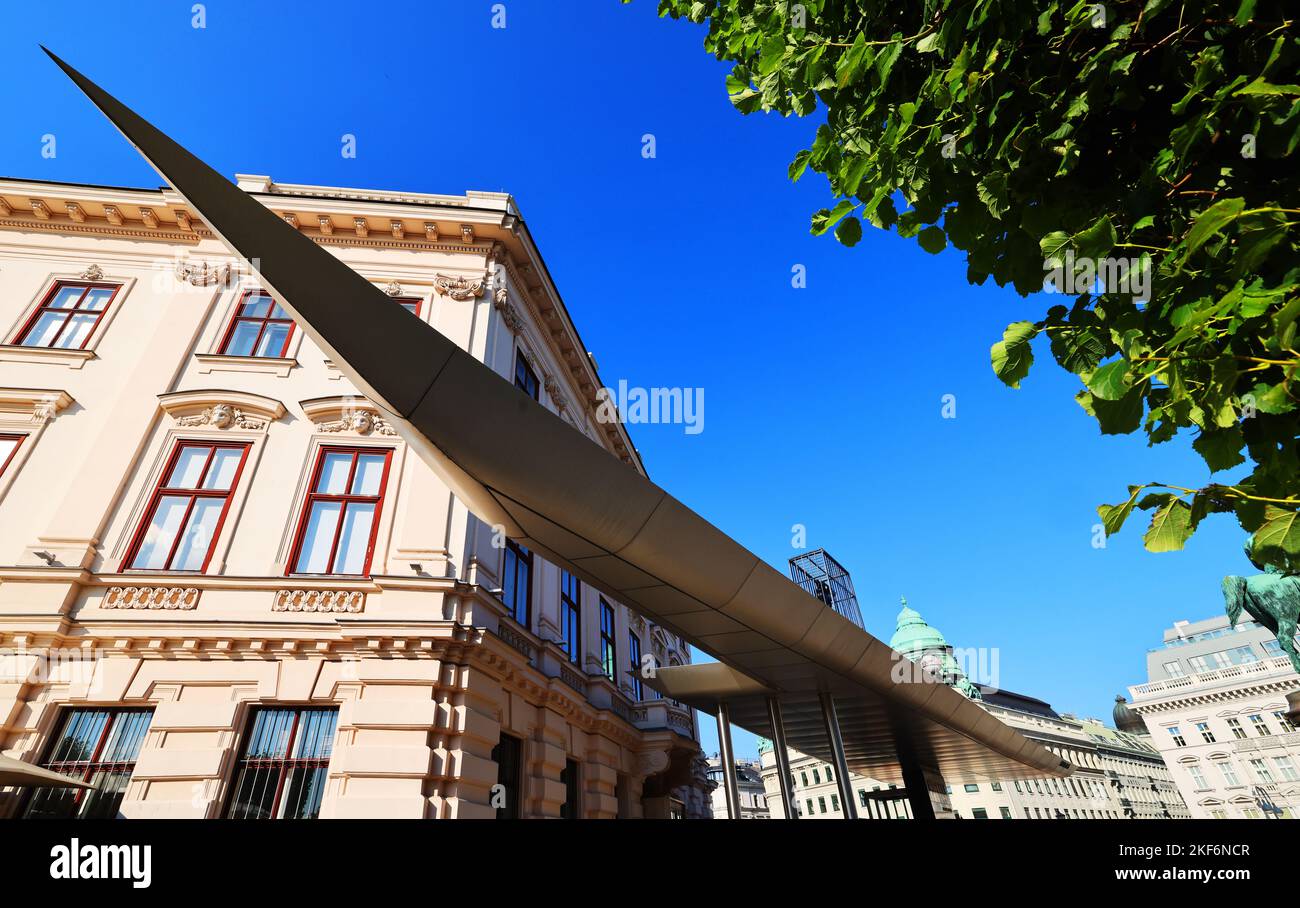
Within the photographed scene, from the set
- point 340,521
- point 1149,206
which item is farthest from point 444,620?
point 1149,206

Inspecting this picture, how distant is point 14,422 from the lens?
12.1 m

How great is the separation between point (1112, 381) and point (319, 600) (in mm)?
11023

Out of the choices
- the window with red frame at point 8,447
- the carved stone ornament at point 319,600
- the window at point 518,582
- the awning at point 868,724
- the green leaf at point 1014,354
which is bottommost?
the green leaf at point 1014,354

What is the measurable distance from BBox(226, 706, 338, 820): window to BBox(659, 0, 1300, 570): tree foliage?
10072mm

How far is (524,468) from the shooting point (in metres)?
5.52

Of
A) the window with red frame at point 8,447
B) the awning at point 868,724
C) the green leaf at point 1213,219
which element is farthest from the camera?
the window with red frame at point 8,447

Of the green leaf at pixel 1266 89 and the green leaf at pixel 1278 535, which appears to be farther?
the green leaf at pixel 1278 535

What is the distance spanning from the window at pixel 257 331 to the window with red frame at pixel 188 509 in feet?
8.38

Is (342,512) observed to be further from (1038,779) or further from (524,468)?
(1038,779)

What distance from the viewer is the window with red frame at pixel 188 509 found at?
10.8m

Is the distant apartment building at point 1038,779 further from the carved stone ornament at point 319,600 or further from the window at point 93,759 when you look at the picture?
the window at point 93,759

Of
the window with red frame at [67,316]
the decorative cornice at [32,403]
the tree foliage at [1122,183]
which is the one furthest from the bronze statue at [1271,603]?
the window with red frame at [67,316]
